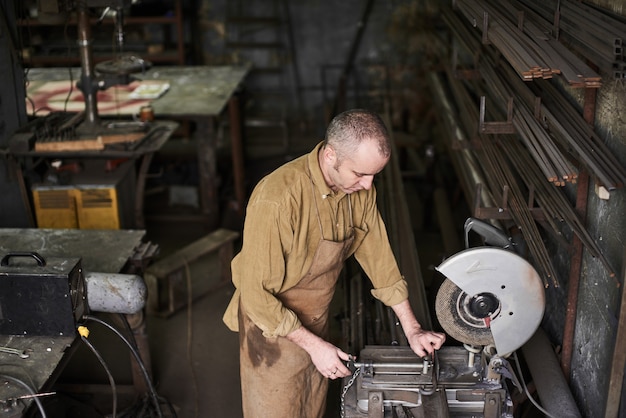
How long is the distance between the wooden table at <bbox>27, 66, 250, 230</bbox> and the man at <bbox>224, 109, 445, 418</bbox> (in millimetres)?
2509

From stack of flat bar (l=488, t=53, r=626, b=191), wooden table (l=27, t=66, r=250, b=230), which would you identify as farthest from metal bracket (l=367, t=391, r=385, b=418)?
wooden table (l=27, t=66, r=250, b=230)

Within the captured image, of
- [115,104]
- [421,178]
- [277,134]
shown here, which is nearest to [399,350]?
[115,104]

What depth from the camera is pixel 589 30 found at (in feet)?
7.41

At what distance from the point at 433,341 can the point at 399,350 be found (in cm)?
11

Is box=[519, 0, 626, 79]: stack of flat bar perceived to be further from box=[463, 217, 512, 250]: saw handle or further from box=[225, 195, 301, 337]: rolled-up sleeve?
box=[225, 195, 301, 337]: rolled-up sleeve

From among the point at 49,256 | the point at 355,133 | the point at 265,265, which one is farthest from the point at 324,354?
the point at 49,256

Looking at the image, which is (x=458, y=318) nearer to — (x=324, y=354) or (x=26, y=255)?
(x=324, y=354)

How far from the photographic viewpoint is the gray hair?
2.14 metres

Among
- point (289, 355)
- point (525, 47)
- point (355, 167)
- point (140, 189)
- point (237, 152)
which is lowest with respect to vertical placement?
point (237, 152)

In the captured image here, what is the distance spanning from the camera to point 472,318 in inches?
82.0

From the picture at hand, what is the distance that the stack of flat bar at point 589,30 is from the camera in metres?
1.99

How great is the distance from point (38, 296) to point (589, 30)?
6.38ft

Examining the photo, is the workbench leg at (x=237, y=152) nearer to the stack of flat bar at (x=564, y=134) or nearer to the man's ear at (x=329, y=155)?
the stack of flat bar at (x=564, y=134)

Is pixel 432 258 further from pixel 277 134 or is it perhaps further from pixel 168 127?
pixel 277 134
